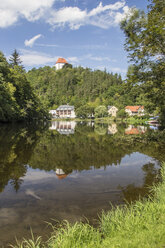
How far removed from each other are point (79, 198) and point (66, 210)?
1051 mm

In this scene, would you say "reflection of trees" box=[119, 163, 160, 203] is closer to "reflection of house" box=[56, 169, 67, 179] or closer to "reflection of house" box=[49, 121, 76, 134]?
"reflection of house" box=[56, 169, 67, 179]

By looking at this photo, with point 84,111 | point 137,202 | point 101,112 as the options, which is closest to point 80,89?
point 84,111

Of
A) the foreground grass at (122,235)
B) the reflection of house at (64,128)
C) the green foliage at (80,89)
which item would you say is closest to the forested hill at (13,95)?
the reflection of house at (64,128)

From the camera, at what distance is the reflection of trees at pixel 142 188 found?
279 inches

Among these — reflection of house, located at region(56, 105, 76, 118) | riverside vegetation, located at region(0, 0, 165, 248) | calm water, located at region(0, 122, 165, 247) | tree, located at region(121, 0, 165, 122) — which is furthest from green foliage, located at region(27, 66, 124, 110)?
calm water, located at region(0, 122, 165, 247)

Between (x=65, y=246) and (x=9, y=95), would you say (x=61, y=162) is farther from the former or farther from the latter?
(x=9, y=95)

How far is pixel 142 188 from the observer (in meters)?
7.81

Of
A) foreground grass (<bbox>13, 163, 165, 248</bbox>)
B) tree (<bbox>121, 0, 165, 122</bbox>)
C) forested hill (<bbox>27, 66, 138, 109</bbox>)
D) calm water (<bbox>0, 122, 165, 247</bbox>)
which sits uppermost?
forested hill (<bbox>27, 66, 138, 109</bbox>)

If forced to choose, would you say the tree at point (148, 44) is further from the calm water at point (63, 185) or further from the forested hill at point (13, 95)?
the forested hill at point (13, 95)

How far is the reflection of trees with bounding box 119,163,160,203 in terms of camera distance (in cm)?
709

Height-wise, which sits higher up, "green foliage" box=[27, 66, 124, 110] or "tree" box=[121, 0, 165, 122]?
"green foliage" box=[27, 66, 124, 110]

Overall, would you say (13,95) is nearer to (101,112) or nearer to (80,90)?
(101,112)

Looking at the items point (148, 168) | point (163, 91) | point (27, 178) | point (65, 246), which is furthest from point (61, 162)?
point (163, 91)

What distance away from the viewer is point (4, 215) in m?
5.69
